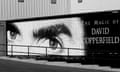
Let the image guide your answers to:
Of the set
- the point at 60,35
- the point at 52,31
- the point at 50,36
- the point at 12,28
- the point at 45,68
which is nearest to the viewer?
the point at 45,68

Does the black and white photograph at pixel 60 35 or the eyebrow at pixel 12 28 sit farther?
the eyebrow at pixel 12 28

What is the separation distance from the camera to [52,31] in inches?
1003

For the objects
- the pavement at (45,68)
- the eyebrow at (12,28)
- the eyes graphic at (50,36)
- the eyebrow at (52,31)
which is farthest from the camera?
the eyebrow at (12,28)

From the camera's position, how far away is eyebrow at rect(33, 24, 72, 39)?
2439 cm

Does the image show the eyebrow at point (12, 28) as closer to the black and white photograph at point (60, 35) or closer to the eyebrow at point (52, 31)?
the black and white photograph at point (60, 35)

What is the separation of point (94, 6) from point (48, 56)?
5.63 metres

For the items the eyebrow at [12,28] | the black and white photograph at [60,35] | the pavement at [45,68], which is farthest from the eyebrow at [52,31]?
the pavement at [45,68]

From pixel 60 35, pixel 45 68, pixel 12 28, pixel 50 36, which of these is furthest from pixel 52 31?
pixel 45 68

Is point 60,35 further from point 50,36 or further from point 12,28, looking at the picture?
point 12,28

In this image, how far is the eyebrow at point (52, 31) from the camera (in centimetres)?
2439

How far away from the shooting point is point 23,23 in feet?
91.2

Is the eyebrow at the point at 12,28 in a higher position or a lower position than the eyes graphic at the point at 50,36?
higher

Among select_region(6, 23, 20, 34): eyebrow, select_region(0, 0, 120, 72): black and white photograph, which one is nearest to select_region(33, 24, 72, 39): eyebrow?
select_region(0, 0, 120, 72): black and white photograph

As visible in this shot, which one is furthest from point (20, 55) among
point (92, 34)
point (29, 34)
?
point (92, 34)
